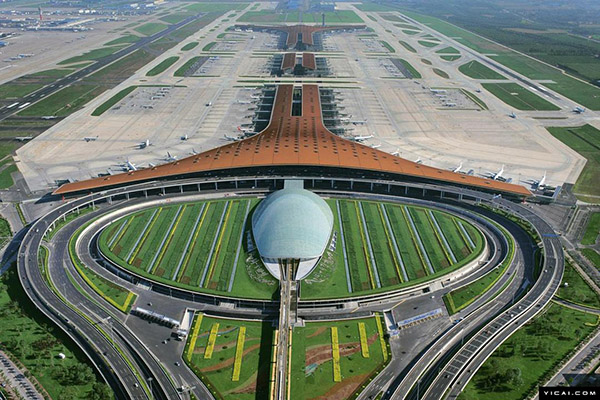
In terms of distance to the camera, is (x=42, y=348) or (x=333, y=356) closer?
(x=333, y=356)

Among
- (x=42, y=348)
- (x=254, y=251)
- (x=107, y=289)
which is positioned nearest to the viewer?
(x=42, y=348)

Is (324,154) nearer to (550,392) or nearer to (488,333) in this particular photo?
(488,333)

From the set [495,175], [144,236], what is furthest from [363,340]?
[495,175]

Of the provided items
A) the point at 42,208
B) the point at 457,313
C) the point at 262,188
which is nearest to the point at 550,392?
the point at 457,313

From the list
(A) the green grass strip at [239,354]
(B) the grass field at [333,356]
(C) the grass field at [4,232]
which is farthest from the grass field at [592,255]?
(C) the grass field at [4,232]

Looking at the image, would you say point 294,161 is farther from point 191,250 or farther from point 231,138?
point 231,138

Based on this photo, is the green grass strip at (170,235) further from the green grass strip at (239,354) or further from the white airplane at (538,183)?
the white airplane at (538,183)
